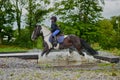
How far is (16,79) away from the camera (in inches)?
321

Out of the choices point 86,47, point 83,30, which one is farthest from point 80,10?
point 86,47

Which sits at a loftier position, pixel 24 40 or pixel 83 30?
pixel 83 30

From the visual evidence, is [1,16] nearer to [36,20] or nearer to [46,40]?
[36,20]

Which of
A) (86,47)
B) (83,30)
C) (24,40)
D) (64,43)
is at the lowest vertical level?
(24,40)

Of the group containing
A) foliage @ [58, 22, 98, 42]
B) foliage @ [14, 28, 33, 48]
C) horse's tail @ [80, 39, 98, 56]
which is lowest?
foliage @ [14, 28, 33, 48]

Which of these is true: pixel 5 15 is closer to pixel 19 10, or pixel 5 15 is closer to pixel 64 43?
pixel 19 10

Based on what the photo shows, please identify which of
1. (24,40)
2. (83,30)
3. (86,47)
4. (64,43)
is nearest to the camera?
(64,43)

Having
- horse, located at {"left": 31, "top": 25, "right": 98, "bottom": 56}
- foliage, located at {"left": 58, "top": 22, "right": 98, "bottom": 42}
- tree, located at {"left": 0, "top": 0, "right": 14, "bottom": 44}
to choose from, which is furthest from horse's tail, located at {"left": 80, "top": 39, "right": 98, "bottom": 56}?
tree, located at {"left": 0, "top": 0, "right": 14, "bottom": 44}

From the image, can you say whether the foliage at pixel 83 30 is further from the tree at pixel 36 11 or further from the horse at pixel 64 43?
the horse at pixel 64 43

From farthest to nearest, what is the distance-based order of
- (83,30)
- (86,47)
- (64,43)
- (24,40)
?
(24,40) → (83,30) → (86,47) → (64,43)

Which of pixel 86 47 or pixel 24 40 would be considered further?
pixel 24 40

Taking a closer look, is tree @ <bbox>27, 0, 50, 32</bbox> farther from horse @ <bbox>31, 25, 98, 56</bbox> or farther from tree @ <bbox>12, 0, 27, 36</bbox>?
horse @ <bbox>31, 25, 98, 56</bbox>

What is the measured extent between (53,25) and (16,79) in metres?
6.48

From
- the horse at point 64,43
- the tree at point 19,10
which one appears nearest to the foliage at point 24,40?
the tree at point 19,10
